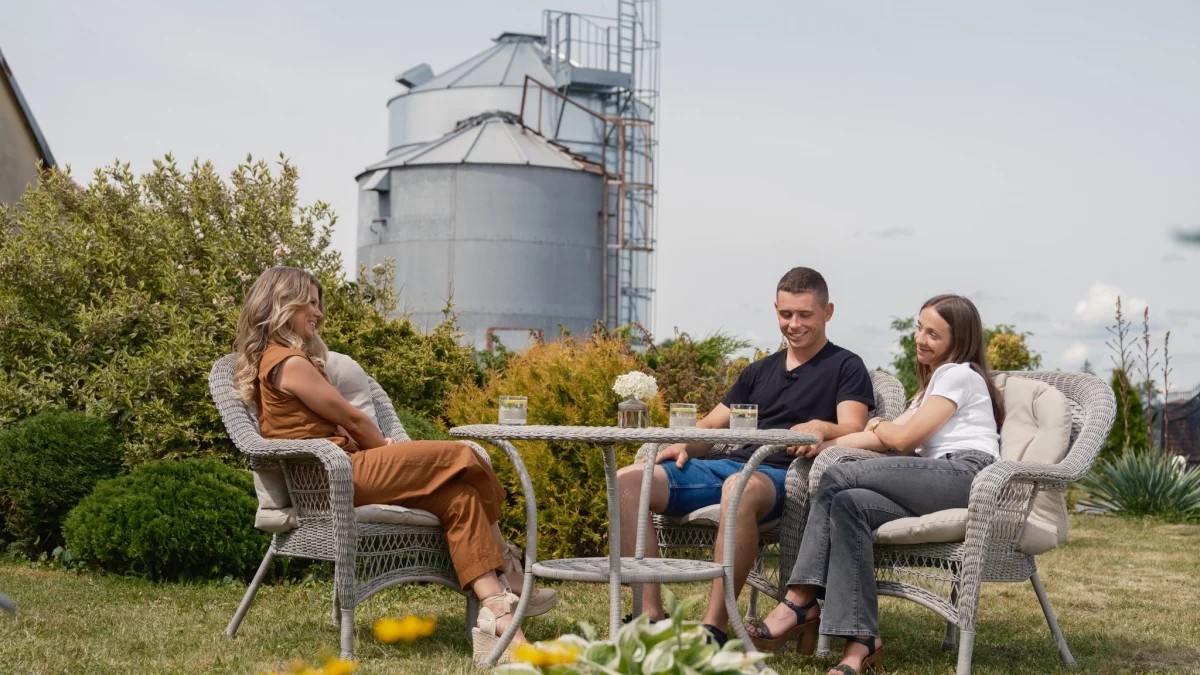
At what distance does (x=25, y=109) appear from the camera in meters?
10.9

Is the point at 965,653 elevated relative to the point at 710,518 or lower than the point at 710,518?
lower

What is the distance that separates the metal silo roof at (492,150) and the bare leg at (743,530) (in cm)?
1497

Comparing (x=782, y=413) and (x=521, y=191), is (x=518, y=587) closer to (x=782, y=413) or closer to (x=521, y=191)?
(x=782, y=413)

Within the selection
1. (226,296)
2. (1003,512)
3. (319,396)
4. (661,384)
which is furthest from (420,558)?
(661,384)

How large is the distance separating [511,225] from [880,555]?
1531cm

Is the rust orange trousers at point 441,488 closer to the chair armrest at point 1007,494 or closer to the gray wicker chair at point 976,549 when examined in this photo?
the gray wicker chair at point 976,549

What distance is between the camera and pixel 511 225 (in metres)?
18.7

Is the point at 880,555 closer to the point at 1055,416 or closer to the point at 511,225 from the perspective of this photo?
the point at 1055,416

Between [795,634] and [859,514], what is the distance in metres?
0.56

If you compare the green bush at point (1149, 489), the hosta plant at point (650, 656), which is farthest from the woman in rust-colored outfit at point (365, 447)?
the green bush at point (1149, 489)

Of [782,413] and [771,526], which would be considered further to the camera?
[782,413]

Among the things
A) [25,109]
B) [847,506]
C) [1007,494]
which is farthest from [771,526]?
[25,109]

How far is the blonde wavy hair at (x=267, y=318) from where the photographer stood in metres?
4.11

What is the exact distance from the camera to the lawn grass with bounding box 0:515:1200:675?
12.5 feet
